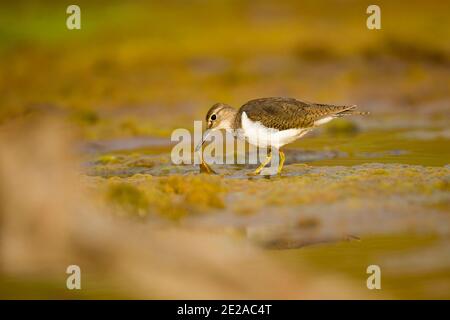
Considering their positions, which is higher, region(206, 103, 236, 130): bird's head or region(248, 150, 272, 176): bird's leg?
region(206, 103, 236, 130): bird's head

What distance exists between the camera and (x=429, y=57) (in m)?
18.6

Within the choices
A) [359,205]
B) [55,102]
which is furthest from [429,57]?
[359,205]

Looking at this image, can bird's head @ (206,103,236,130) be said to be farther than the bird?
Yes

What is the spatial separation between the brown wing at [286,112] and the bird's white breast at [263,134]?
0.17ft

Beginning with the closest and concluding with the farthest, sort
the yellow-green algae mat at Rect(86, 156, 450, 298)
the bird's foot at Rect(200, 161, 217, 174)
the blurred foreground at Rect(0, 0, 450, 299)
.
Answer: the blurred foreground at Rect(0, 0, 450, 299)
the yellow-green algae mat at Rect(86, 156, 450, 298)
the bird's foot at Rect(200, 161, 217, 174)

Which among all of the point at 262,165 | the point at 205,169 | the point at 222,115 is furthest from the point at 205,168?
the point at 222,115

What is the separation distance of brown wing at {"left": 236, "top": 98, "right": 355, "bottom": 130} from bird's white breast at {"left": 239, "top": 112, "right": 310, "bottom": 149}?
0.05 metres

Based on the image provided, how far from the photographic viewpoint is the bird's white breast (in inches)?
410

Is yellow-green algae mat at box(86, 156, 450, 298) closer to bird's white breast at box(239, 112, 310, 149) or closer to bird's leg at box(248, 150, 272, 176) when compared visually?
bird's leg at box(248, 150, 272, 176)

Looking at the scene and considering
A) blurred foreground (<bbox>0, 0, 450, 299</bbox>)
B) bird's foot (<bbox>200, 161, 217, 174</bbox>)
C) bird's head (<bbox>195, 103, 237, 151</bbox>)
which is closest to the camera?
blurred foreground (<bbox>0, 0, 450, 299</bbox>)

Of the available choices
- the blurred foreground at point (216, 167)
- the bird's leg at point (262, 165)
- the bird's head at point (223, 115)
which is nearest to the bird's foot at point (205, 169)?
the blurred foreground at point (216, 167)

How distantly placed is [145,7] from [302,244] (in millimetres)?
12714

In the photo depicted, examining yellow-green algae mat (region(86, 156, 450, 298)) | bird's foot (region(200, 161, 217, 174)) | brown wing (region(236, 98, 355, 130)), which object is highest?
brown wing (region(236, 98, 355, 130))

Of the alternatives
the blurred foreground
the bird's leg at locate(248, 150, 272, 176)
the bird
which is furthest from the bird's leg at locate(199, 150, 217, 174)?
the bird's leg at locate(248, 150, 272, 176)
